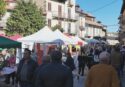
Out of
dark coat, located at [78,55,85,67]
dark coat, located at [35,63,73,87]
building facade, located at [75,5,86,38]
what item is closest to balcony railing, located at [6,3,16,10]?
building facade, located at [75,5,86,38]

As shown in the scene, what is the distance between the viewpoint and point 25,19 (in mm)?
59125

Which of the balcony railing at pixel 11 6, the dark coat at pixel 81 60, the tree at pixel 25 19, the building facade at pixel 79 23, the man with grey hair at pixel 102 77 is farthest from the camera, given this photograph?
the building facade at pixel 79 23

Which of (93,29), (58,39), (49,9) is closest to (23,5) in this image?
(49,9)

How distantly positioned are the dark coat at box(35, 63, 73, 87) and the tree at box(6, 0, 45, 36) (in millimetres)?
51024

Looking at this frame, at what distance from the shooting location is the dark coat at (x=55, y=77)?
7559 mm

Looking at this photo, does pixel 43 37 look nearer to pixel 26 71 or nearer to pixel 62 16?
pixel 26 71

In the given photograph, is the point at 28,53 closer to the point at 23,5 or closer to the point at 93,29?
the point at 23,5

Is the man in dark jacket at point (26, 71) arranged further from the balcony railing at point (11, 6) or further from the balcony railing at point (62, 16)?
the balcony railing at point (62, 16)

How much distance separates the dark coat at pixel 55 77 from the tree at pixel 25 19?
51024 millimetres

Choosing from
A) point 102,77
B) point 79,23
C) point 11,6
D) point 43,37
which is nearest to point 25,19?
point 11,6

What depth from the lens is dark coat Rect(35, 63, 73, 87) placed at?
7.56 m

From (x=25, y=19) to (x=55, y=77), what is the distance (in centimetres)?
5192

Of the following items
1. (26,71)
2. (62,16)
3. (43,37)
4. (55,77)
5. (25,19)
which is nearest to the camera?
(55,77)

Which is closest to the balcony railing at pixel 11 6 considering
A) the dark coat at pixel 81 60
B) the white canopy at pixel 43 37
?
the white canopy at pixel 43 37
